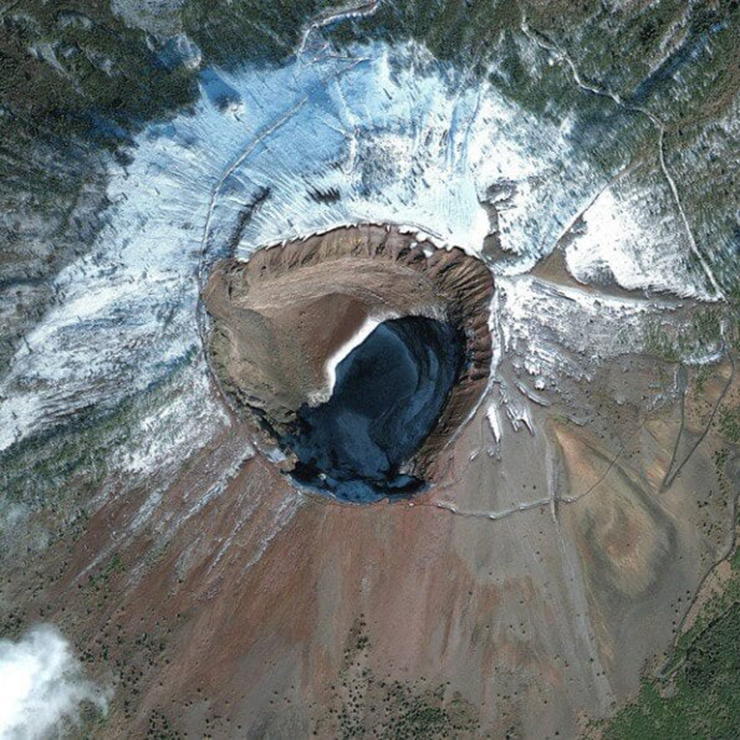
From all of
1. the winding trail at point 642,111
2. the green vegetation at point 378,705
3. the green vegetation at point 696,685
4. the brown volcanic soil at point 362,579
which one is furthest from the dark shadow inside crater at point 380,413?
the green vegetation at point 696,685

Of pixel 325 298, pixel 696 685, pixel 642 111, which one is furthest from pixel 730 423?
pixel 325 298

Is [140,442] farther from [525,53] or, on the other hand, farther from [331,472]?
[525,53]

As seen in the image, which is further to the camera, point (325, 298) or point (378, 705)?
point (325, 298)

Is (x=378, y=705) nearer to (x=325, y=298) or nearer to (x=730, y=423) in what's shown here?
(x=325, y=298)

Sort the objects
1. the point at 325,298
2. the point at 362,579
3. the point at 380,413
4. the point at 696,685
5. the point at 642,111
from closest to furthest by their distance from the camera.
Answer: the point at 362,579 → the point at 642,111 → the point at 325,298 → the point at 696,685 → the point at 380,413

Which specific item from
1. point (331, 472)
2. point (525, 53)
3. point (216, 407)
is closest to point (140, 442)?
point (216, 407)
